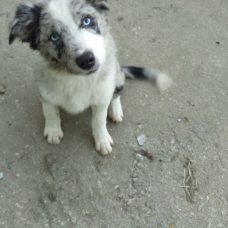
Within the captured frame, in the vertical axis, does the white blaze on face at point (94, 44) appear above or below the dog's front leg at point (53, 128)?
above

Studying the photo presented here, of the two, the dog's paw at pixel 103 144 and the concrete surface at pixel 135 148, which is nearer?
the concrete surface at pixel 135 148

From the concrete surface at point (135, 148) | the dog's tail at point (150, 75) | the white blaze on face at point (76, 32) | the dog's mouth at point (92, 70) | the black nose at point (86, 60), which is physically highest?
the white blaze on face at point (76, 32)

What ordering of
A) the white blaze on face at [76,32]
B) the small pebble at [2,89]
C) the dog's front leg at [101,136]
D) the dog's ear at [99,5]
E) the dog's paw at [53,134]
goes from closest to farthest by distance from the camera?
1. the white blaze on face at [76,32]
2. the dog's ear at [99,5]
3. the dog's front leg at [101,136]
4. the dog's paw at [53,134]
5. the small pebble at [2,89]

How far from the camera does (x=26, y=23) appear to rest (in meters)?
2.48

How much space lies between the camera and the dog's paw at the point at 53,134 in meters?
3.20

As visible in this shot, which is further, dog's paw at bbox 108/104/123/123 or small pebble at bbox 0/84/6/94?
small pebble at bbox 0/84/6/94

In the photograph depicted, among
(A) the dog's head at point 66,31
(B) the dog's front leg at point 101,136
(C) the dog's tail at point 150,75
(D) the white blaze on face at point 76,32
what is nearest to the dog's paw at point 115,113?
(B) the dog's front leg at point 101,136

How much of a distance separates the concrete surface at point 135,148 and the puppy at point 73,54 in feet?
0.77

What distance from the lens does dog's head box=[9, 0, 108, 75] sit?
7.63 feet

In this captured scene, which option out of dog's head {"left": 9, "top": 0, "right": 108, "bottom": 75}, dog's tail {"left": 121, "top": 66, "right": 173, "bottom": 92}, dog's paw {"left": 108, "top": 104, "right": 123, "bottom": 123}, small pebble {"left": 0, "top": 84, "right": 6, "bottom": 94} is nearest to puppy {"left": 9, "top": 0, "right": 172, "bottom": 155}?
dog's head {"left": 9, "top": 0, "right": 108, "bottom": 75}

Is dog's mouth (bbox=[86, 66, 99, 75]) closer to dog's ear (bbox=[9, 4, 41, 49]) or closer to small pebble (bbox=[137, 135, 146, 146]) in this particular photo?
dog's ear (bbox=[9, 4, 41, 49])

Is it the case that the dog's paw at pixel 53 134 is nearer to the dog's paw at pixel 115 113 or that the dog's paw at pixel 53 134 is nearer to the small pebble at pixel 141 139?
the dog's paw at pixel 115 113

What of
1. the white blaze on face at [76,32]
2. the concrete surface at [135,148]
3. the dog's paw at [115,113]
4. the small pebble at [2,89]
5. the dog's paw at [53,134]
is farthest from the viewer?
the small pebble at [2,89]

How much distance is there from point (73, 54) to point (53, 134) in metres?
1.08
